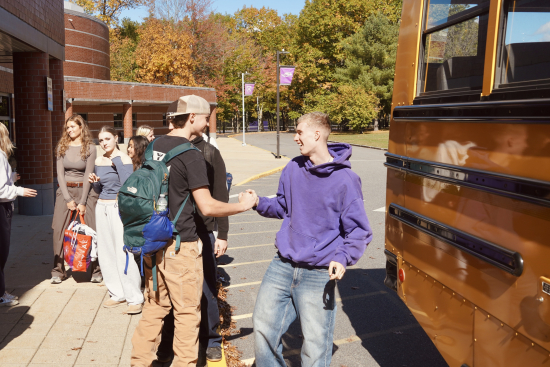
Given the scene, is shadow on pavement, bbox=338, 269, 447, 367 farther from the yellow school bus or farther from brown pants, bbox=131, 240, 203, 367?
brown pants, bbox=131, 240, 203, 367

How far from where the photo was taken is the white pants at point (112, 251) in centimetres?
533

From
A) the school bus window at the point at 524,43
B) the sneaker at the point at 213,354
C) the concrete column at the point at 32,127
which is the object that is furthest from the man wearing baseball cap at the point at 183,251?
the concrete column at the point at 32,127

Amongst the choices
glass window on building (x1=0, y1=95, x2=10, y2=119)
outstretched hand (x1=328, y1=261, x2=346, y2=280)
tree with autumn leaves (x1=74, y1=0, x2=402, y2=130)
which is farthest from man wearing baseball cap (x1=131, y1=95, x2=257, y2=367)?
tree with autumn leaves (x1=74, y1=0, x2=402, y2=130)

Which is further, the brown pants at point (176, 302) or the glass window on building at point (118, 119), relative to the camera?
the glass window on building at point (118, 119)

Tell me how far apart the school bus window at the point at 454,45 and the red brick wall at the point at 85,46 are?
1463 inches

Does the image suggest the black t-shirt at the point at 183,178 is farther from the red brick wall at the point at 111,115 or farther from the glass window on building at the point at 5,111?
the red brick wall at the point at 111,115

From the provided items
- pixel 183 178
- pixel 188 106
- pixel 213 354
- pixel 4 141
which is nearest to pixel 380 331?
pixel 213 354

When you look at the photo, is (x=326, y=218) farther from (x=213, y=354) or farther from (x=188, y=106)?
(x=213, y=354)

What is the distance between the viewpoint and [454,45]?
3.34 m

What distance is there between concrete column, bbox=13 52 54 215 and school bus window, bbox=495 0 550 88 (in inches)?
418

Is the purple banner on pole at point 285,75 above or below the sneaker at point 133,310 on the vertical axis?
above

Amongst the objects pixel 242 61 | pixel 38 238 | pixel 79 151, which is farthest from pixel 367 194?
pixel 242 61

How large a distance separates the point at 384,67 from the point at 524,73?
52.7 meters

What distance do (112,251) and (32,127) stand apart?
7.05 metres
